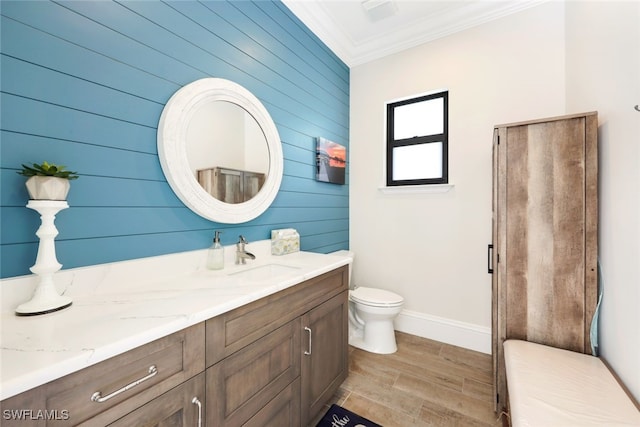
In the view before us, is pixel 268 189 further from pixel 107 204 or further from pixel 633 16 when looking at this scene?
pixel 633 16

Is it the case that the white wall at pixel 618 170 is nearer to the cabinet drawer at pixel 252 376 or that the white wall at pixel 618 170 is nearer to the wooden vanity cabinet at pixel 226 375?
the wooden vanity cabinet at pixel 226 375

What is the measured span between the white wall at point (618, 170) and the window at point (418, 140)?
1012mm

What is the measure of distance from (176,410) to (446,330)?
2263mm

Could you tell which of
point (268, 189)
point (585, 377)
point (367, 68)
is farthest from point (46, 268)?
point (367, 68)

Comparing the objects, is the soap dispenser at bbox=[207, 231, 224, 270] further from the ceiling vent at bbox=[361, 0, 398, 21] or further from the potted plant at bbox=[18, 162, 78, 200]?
the ceiling vent at bbox=[361, 0, 398, 21]

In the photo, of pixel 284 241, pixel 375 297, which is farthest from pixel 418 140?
pixel 284 241

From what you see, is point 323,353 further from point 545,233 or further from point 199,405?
point 545,233

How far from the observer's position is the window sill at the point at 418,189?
90.1 inches

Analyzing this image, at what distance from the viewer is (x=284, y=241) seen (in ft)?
6.01

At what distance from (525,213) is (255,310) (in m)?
1.58

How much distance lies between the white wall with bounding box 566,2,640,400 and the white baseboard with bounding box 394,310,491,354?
956 millimetres

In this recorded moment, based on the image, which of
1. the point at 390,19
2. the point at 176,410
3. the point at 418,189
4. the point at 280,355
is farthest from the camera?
the point at 418,189

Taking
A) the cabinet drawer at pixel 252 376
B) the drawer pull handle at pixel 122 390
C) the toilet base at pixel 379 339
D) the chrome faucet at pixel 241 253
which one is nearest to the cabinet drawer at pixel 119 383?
the drawer pull handle at pixel 122 390

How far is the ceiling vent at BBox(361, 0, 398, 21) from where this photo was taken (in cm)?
205
